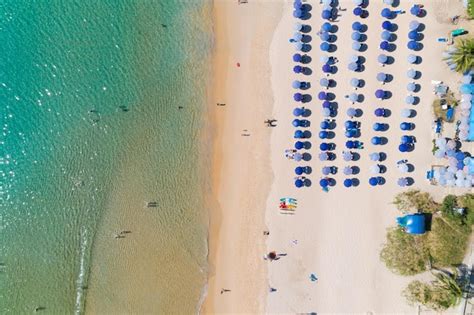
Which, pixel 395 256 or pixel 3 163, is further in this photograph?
pixel 3 163

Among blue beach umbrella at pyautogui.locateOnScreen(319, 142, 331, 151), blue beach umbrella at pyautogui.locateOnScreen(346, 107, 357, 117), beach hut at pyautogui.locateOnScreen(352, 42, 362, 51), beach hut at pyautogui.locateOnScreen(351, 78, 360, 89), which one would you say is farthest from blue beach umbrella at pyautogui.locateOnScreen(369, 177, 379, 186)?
beach hut at pyautogui.locateOnScreen(352, 42, 362, 51)

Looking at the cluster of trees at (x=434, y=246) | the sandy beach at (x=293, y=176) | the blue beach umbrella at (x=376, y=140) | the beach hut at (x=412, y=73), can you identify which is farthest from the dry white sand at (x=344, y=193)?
the cluster of trees at (x=434, y=246)

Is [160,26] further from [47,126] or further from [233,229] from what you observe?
[233,229]

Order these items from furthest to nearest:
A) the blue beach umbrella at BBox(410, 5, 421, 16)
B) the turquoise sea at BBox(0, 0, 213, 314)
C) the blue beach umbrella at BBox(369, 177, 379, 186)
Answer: the turquoise sea at BBox(0, 0, 213, 314), the blue beach umbrella at BBox(369, 177, 379, 186), the blue beach umbrella at BBox(410, 5, 421, 16)

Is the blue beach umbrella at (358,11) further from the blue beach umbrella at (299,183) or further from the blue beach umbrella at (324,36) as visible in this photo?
the blue beach umbrella at (299,183)

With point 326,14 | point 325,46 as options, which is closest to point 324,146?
point 325,46

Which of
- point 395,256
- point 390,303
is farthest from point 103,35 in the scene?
point 390,303

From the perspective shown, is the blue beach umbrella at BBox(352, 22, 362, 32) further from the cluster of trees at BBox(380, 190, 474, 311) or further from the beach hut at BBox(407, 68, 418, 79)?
the cluster of trees at BBox(380, 190, 474, 311)
